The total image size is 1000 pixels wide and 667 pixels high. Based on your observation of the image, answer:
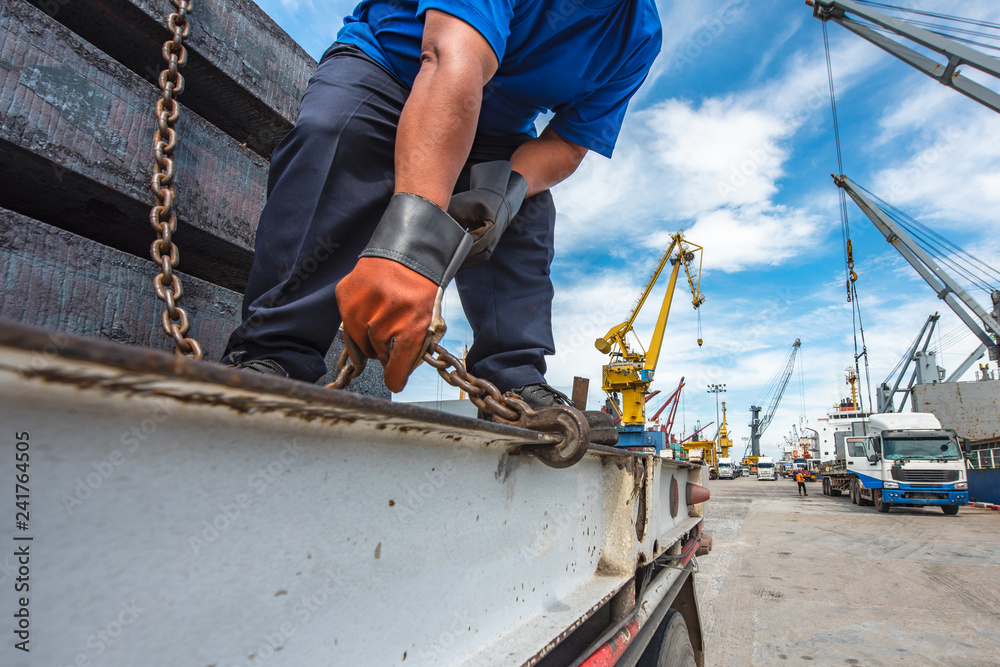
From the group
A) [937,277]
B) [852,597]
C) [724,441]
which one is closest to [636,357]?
[937,277]

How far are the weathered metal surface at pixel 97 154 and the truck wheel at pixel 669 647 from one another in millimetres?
1677

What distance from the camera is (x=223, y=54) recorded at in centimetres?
157

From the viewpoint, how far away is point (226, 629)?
0.39 metres

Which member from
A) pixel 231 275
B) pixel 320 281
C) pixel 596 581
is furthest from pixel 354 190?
pixel 596 581

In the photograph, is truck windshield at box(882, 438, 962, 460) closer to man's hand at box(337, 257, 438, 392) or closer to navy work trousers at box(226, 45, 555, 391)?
navy work trousers at box(226, 45, 555, 391)

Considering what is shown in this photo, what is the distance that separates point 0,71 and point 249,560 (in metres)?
1.23

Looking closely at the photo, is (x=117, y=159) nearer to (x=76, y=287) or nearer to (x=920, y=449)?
(x=76, y=287)

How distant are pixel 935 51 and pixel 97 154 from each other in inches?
600

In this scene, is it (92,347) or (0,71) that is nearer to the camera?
(92,347)

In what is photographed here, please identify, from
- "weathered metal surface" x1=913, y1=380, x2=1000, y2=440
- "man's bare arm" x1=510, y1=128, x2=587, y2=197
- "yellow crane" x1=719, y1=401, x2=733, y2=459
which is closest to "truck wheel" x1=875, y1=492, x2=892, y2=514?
"weathered metal surface" x1=913, y1=380, x2=1000, y2=440

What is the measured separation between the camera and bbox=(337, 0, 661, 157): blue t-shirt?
1.38 metres

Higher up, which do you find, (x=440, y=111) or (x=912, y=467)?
(x=440, y=111)

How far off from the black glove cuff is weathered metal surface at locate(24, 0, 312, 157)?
1047 millimetres

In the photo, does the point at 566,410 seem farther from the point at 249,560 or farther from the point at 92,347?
the point at 92,347
